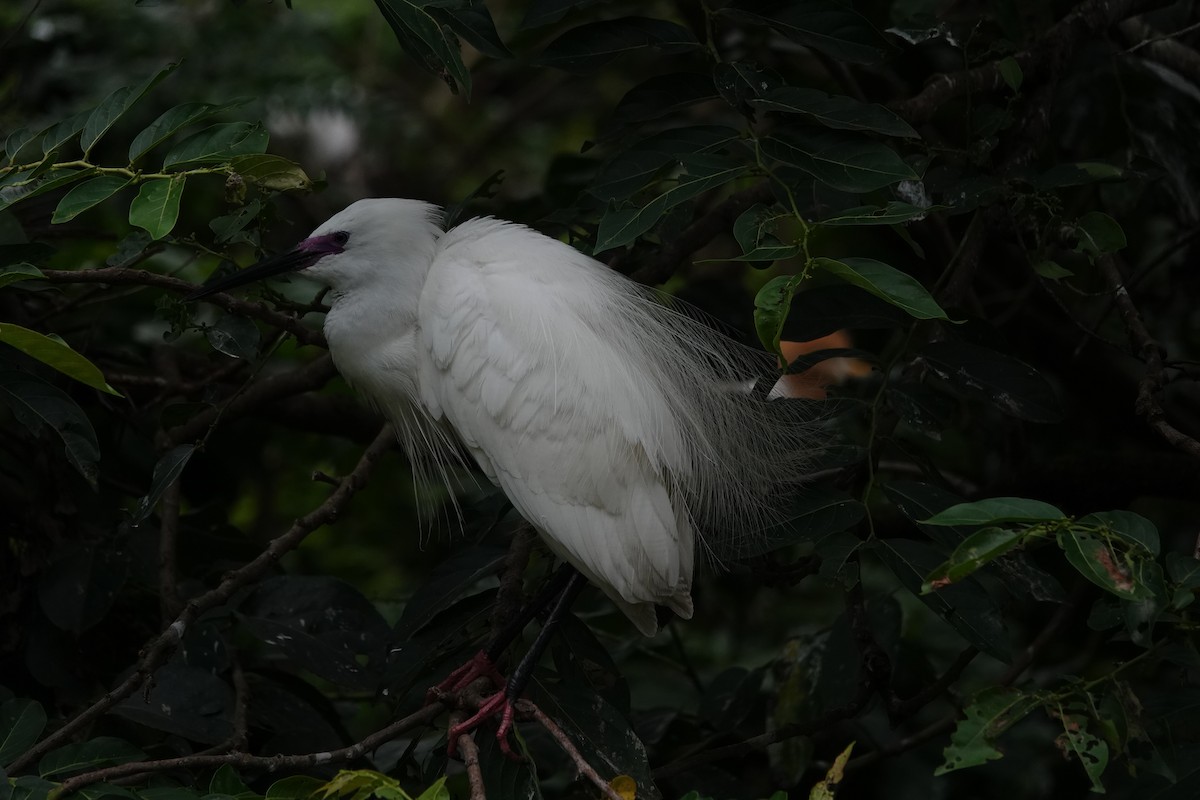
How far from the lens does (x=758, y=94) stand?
1833 mm

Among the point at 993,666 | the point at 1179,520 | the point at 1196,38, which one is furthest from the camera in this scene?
the point at 993,666

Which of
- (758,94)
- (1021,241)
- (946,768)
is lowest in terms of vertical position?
(946,768)

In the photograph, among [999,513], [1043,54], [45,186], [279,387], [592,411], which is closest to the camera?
[999,513]

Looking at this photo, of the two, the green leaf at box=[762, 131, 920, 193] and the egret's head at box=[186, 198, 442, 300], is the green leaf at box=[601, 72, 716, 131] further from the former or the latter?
the egret's head at box=[186, 198, 442, 300]

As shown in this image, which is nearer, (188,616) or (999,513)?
(999,513)

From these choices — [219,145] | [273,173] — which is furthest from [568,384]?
[219,145]

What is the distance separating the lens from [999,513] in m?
1.29

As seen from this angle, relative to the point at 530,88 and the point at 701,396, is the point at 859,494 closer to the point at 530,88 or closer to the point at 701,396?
the point at 701,396

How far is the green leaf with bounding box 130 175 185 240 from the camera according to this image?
5.25 ft

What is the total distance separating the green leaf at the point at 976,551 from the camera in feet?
4.22

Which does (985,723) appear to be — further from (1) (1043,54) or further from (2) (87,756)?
(1) (1043,54)

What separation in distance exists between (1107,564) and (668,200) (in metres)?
0.75

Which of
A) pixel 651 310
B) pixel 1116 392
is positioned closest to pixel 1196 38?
pixel 1116 392

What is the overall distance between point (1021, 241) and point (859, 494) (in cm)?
60
